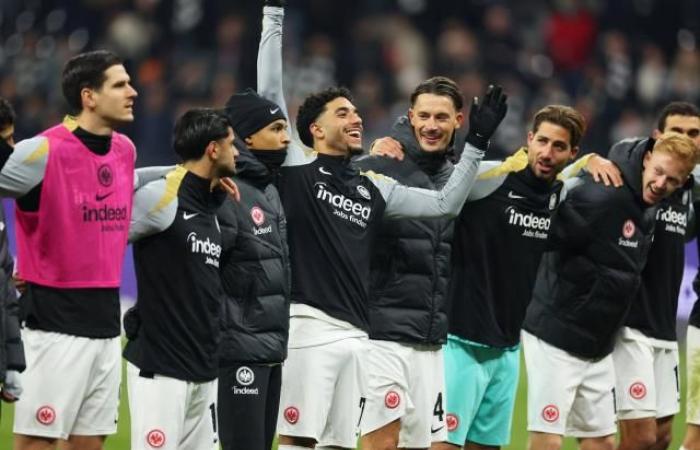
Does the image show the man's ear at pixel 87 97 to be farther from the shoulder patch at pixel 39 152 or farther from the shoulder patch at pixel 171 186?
the shoulder patch at pixel 171 186

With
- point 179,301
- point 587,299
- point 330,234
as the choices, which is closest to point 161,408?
point 179,301

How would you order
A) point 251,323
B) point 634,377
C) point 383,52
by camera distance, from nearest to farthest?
1. point 251,323
2. point 634,377
3. point 383,52

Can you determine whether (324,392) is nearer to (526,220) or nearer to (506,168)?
(526,220)

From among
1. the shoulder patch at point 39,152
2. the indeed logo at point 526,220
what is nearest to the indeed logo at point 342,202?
the indeed logo at point 526,220

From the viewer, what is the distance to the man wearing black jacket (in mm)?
8961

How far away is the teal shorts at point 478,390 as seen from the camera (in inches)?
369

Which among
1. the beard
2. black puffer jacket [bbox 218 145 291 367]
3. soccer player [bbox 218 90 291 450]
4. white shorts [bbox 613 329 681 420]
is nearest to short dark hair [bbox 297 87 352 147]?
the beard

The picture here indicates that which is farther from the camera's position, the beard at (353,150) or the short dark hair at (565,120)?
the short dark hair at (565,120)

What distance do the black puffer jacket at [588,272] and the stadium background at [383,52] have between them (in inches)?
342

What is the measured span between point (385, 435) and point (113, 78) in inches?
94.1

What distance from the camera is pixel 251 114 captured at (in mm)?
8539

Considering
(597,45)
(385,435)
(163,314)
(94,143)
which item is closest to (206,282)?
(163,314)

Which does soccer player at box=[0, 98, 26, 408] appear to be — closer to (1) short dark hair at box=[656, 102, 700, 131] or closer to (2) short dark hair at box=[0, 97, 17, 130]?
(2) short dark hair at box=[0, 97, 17, 130]

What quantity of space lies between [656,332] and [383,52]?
10076 millimetres
